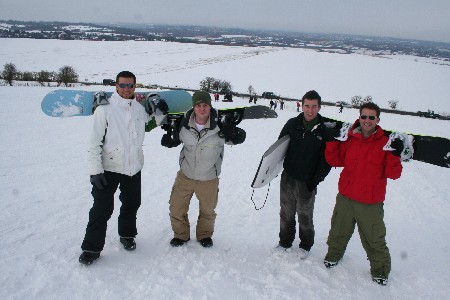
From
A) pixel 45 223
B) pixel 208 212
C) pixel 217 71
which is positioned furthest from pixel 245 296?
pixel 217 71

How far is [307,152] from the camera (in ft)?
11.6

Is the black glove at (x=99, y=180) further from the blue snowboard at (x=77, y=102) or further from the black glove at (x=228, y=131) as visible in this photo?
the black glove at (x=228, y=131)

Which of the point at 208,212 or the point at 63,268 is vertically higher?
the point at 208,212

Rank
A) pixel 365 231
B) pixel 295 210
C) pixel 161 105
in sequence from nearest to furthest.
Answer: pixel 365 231 → pixel 161 105 → pixel 295 210

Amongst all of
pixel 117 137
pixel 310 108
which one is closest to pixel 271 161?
pixel 310 108

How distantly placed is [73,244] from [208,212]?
157cm

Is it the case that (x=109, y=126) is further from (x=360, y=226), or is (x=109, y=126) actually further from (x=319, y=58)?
(x=319, y=58)

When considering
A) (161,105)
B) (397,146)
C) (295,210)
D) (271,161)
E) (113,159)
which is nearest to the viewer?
(397,146)

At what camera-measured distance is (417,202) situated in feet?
21.4

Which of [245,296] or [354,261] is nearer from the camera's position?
[245,296]

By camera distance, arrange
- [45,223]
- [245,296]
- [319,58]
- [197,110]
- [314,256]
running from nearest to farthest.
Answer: [245,296]
[197,110]
[314,256]
[45,223]
[319,58]

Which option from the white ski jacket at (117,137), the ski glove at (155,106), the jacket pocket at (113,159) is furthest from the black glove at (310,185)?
the jacket pocket at (113,159)

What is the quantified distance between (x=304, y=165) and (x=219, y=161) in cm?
93

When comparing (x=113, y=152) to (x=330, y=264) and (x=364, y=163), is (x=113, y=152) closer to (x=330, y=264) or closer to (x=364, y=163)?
(x=364, y=163)
